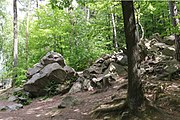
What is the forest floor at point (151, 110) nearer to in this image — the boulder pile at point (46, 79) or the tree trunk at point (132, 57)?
the tree trunk at point (132, 57)

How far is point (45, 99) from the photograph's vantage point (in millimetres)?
10836

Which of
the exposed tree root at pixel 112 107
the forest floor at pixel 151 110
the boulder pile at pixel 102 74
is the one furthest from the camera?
the boulder pile at pixel 102 74

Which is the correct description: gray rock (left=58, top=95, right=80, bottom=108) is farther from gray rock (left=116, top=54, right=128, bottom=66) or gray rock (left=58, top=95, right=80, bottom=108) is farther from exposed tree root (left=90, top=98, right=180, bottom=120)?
gray rock (left=116, top=54, right=128, bottom=66)

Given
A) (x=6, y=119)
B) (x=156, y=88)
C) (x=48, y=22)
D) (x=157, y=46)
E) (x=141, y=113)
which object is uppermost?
(x=48, y=22)

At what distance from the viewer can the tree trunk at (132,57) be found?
5113mm

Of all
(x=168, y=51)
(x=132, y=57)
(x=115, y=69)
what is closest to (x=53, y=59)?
(x=115, y=69)

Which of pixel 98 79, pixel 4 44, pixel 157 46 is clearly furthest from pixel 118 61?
pixel 4 44

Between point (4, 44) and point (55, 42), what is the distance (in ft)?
55.9

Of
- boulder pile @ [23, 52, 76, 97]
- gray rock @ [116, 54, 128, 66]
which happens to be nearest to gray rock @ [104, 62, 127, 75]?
gray rock @ [116, 54, 128, 66]

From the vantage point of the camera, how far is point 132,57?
5.18 metres

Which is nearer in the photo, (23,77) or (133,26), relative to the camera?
(133,26)

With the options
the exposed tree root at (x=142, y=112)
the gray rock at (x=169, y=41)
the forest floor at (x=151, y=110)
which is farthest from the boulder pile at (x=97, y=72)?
the exposed tree root at (x=142, y=112)

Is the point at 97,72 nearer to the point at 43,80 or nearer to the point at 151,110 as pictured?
the point at 43,80

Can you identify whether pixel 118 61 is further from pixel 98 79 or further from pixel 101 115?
pixel 101 115
